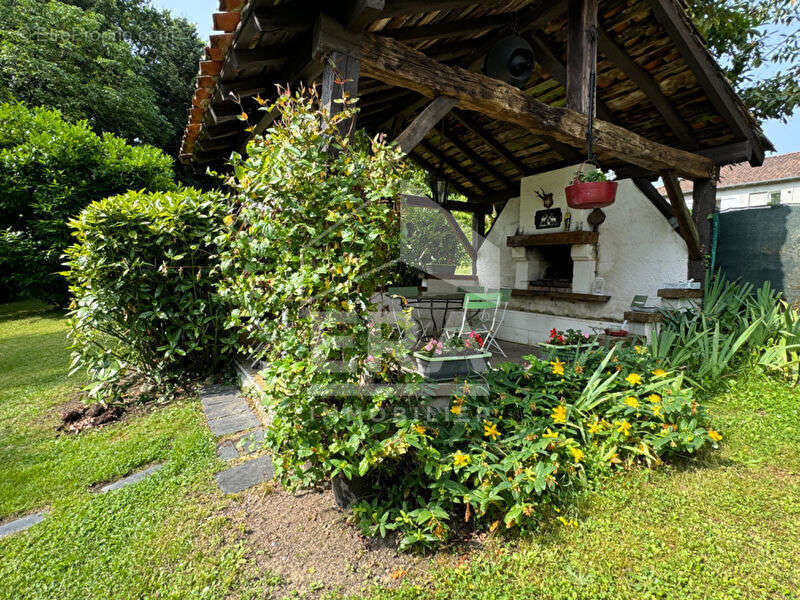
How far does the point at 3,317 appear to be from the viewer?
8.64 m

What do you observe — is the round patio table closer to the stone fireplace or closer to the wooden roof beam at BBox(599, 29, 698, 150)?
the stone fireplace

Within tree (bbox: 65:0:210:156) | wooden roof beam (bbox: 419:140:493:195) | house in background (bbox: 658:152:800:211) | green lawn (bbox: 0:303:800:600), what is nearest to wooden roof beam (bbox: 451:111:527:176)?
wooden roof beam (bbox: 419:140:493:195)

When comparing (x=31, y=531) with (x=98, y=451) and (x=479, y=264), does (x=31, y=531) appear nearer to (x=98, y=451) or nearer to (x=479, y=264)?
(x=98, y=451)

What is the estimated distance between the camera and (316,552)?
1691 millimetres

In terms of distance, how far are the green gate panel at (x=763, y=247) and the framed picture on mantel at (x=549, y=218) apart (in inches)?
77.8

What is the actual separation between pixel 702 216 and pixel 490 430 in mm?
4582

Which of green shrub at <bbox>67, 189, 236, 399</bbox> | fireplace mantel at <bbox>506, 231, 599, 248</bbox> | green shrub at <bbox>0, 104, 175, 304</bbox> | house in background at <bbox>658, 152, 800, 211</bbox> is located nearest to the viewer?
green shrub at <bbox>67, 189, 236, 399</bbox>

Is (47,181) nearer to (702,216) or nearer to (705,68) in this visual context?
(705,68)

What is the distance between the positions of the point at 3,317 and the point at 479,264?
10.4m

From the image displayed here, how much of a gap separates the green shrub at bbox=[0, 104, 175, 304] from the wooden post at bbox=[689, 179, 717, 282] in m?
9.60

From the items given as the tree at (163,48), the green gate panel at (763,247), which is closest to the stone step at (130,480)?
the green gate panel at (763,247)

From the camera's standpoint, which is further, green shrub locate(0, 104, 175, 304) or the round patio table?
green shrub locate(0, 104, 175, 304)

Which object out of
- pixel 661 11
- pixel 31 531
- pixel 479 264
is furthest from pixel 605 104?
pixel 31 531

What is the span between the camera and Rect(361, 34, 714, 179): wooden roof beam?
246cm
